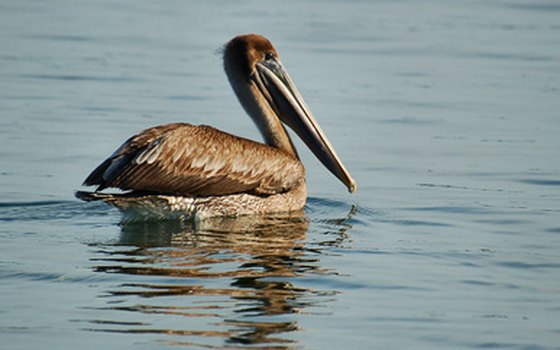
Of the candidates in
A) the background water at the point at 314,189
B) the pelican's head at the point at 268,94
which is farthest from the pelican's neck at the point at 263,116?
the background water at the point at 314,189

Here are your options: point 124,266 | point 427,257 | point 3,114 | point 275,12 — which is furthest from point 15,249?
point 275,12

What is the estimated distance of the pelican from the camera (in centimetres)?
852

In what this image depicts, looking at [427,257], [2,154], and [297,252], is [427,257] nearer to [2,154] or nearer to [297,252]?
[297,252]

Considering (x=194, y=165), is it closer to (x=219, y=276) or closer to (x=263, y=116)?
(x=263, y=116)

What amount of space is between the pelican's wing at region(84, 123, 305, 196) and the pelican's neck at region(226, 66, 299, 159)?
283 mm

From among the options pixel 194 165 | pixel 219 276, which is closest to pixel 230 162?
pixel 194 165

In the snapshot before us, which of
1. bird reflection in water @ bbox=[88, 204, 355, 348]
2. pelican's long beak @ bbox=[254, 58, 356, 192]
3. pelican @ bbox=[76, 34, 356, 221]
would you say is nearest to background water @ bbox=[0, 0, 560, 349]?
bird reflection in water @ bbox=[88, 204, 355, 348]

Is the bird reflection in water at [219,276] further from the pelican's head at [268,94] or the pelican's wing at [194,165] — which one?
the pelican's head at [268,94]

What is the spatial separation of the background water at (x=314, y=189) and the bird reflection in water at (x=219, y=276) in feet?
0.06

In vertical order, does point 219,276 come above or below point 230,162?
below

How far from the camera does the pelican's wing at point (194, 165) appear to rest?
847 cm

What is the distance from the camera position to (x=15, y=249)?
7695 millimetres

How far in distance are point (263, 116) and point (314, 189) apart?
77cm

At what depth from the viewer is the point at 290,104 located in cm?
985
